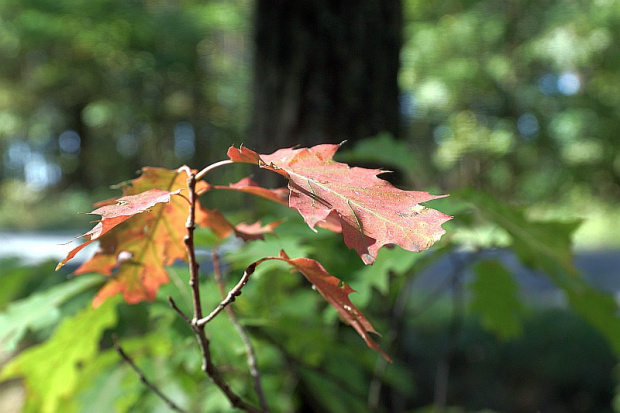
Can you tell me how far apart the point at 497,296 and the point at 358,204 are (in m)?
0.53

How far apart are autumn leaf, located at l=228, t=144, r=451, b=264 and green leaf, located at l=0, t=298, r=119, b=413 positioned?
12.0 inches

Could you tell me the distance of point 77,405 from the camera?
2.04 ft

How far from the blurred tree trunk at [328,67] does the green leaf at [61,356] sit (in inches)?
15.4

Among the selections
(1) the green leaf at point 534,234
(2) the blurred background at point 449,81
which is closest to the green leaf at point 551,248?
(1) the green leaf at point 534,234

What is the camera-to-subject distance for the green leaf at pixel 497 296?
0.69 m

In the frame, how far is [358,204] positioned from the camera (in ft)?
0.77

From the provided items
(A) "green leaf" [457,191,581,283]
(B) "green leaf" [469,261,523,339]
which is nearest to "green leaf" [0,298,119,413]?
(A) "green leaf" [457,191,581,283]

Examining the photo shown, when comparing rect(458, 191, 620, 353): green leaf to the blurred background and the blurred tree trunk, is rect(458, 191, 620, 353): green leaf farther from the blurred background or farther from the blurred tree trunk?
the blurred background

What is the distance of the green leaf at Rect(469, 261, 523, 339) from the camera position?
69 centimetres

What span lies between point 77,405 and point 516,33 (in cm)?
415

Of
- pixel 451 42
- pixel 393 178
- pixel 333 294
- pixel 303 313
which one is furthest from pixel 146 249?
pixel 451 42

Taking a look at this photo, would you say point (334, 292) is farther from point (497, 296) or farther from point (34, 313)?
point (497, 296)

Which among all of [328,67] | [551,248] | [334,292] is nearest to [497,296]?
[551,248]

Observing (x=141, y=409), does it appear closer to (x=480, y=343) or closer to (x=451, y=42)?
(x=480, y=343)
